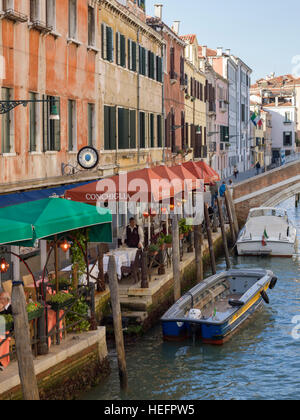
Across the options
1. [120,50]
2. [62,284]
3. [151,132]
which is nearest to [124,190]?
[62,284]

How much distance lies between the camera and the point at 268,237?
76.4 ft

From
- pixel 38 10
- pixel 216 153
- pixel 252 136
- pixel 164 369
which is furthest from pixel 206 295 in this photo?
pixel 252 136

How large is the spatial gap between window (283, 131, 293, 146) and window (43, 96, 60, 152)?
65080 millimetres

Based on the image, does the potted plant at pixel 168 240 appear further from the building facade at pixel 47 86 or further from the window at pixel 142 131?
the window at pixel 142 131

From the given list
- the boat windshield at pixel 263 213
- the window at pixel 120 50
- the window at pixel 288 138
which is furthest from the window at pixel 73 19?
the window at pixel 288 138

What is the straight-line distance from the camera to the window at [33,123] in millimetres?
14320

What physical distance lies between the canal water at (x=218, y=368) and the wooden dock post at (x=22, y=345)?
6.61ft

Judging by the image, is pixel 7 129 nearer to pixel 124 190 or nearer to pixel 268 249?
pixel 124 190

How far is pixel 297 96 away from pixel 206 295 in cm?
7246

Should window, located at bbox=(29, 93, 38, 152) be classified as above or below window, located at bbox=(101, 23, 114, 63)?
below

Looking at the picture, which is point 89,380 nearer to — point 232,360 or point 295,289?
point 232,360

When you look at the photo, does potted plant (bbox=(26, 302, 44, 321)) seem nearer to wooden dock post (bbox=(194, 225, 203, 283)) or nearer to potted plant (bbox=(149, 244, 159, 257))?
potted plant (bbox=(149, 244, 159, 257))

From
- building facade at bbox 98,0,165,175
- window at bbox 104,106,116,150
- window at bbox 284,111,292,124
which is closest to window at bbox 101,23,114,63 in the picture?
building facade at bbox 98,0,165,175

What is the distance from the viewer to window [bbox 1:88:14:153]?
43.5 feet
